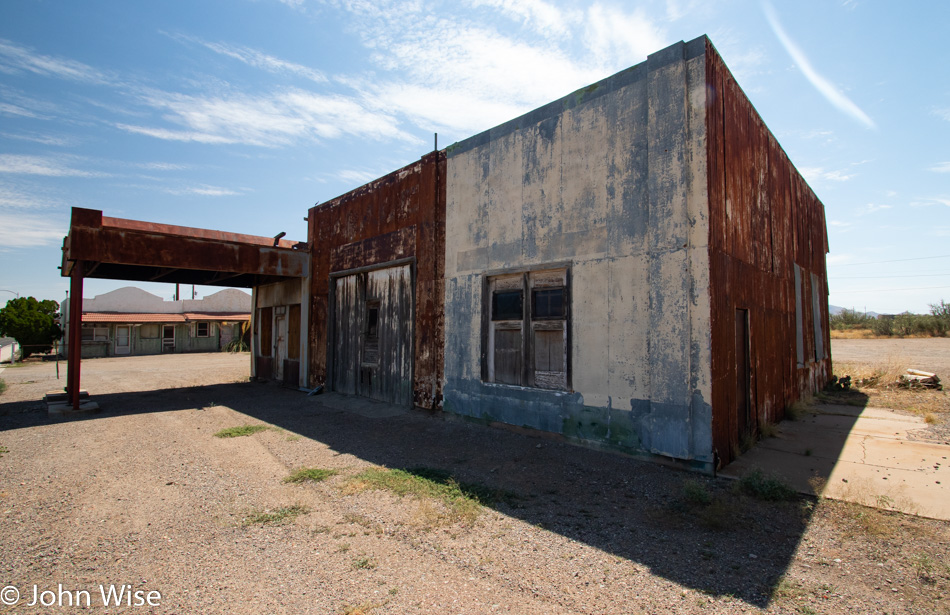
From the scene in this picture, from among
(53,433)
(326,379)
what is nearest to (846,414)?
(326,379)

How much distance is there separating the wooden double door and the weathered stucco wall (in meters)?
2.10

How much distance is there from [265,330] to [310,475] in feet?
37.3

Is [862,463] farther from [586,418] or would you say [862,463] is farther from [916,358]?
[916,358]

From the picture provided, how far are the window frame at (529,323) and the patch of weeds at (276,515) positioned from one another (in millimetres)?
3866

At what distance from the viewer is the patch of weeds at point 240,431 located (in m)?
7.65

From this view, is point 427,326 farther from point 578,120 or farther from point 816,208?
point 816,208

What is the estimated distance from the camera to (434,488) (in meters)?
5.05

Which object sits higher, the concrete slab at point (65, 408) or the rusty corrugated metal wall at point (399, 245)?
the rusty corrugated metal wall at point (399, 245)

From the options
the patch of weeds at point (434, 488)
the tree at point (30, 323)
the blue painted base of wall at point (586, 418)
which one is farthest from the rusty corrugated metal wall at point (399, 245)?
the tree at point (30, 323)

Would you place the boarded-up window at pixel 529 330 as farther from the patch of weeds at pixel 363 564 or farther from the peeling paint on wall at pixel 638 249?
the patch of weeds at pixel 363 564

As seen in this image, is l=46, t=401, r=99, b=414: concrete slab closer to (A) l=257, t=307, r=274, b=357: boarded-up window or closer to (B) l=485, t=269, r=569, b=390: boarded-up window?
(A) l=257, t=307, r=274, b=357: boarded-up window

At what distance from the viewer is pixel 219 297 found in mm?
35844

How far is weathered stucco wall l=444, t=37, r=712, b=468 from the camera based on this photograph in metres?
5.46

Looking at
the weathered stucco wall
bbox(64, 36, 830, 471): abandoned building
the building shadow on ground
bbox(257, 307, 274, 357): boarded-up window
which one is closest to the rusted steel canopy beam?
bbox(64, 36, 830, 471): abandoned building
